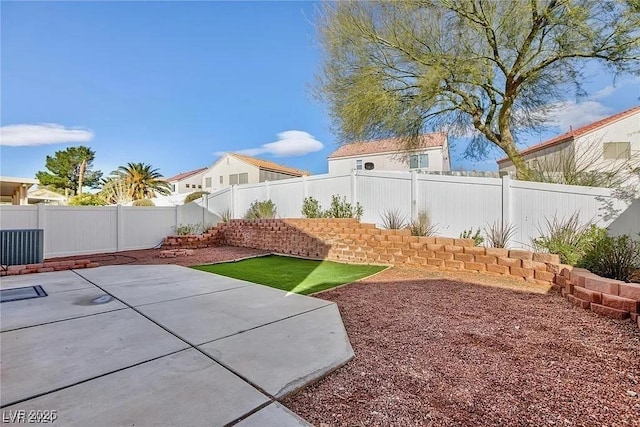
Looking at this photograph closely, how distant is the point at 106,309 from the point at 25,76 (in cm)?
921

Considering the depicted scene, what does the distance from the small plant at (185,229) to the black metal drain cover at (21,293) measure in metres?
7.04

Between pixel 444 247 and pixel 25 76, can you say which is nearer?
pixel 444 247

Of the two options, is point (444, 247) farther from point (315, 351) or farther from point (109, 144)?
point (109, 144)

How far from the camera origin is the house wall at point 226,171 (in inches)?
1029

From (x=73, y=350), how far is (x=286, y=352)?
1.82m

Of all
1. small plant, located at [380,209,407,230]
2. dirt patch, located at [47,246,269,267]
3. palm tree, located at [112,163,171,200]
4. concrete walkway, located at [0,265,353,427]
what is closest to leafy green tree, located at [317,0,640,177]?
small plant, located at [380,209,407,230]

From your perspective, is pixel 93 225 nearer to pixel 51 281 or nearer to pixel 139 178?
pixel 51 281

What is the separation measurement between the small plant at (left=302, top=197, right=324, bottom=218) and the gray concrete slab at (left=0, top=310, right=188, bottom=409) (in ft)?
21.5

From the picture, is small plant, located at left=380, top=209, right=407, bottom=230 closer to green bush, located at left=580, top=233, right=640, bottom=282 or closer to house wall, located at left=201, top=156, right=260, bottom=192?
green bush, located at left=580, top=233, right=640, bottom=282

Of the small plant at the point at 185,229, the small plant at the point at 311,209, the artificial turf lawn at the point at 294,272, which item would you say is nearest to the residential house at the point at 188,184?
the small plant at the point at 185,229

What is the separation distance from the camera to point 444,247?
6359mm

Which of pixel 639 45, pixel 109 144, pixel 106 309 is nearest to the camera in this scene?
pixel 106 309

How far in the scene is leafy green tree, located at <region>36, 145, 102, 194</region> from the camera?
3369 cm

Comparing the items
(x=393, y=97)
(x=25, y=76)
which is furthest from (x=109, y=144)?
(x=393, y=97)
